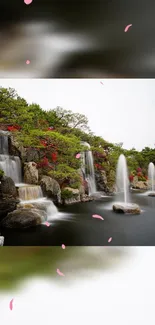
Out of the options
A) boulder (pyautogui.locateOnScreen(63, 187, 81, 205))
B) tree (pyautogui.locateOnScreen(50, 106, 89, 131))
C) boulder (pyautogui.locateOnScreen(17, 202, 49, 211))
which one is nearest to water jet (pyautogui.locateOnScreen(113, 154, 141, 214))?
boulder (pyautogui.locateOnScreen(63, 187, 81, 205))

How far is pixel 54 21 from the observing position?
241 cm

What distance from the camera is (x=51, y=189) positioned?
8.47 feet

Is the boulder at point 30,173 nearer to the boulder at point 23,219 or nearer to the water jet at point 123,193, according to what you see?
the boulder at point 23,219

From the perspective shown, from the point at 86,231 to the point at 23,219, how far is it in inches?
22.9

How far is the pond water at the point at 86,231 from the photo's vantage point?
2.53 metres

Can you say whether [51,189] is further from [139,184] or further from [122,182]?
[139,184]

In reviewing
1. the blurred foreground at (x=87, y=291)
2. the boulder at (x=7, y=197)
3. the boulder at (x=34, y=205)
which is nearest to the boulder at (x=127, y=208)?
the blurred foreground at (x=87, y=291)

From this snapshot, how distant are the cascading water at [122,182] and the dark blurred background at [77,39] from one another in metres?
0.86

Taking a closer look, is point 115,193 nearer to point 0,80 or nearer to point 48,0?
point 0,80

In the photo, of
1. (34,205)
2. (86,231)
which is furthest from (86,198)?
(34,205)

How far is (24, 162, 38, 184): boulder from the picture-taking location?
2568 millimetres

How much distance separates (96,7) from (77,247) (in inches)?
81.7

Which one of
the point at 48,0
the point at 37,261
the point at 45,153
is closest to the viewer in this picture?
the point at 48,0

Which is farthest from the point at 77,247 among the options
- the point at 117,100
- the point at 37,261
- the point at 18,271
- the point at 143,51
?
the point at 143,51
